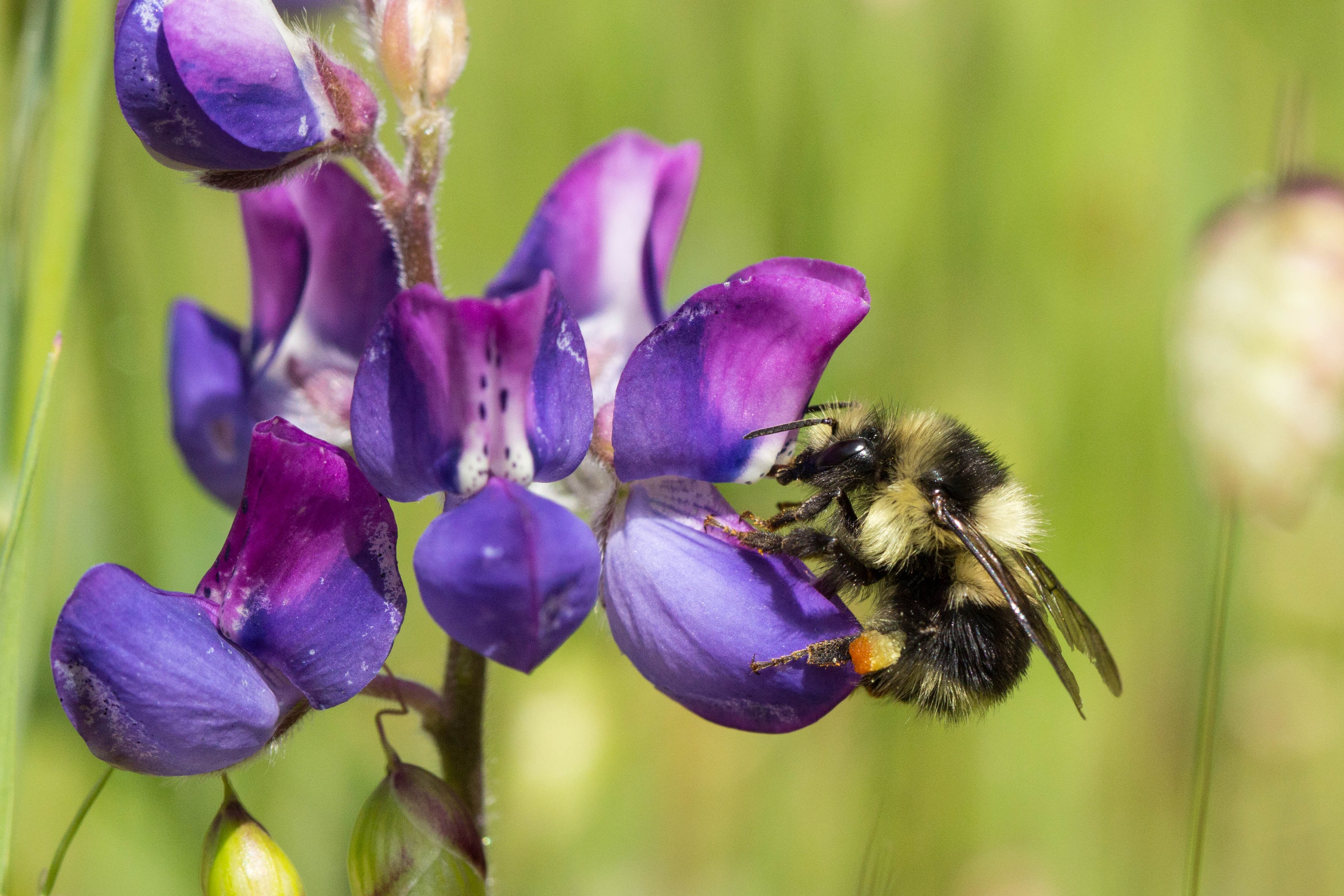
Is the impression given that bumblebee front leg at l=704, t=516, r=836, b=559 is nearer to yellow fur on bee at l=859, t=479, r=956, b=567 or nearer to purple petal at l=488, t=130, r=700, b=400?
yellow fur on bee at l=859, t=479, r=956, b=567

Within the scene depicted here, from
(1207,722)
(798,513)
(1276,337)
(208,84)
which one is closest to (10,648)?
(208,84)

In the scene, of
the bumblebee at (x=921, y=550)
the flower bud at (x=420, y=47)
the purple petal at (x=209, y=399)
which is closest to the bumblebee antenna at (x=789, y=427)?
the bumblebee at (x=921, y=550)

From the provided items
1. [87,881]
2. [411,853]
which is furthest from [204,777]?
[87,881]

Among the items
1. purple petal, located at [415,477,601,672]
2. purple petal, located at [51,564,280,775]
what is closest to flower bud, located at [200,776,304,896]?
purple petal, located at [51,564,280,775]

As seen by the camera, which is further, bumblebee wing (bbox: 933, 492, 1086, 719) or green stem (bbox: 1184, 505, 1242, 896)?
green stem (bbox: 1184, 505, 1242, 896)

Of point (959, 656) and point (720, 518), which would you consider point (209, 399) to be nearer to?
point (720, 518)

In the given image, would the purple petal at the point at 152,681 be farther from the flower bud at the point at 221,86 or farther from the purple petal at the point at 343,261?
the purple petal at the point at 343,261
